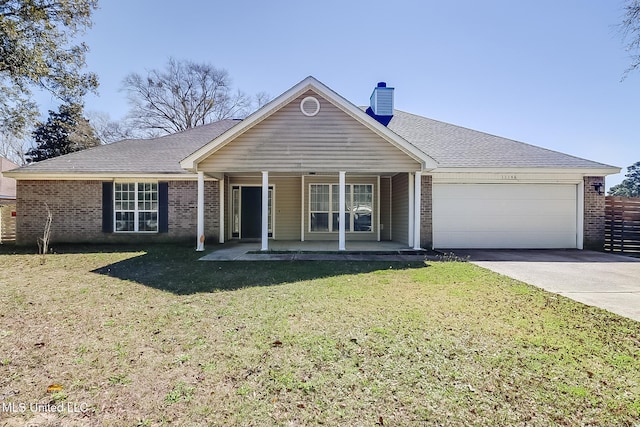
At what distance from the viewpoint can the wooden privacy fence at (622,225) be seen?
1114cm

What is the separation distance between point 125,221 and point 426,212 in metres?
11.1

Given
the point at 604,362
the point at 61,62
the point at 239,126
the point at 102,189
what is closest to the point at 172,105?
the point at 61,62

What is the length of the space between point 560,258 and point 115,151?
55.4 ft

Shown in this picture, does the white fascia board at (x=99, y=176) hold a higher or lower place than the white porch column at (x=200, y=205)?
higher

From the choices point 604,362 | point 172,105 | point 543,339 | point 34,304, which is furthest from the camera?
point 172,105

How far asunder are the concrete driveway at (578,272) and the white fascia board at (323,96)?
3.55 m

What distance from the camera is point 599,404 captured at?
2.60 meters

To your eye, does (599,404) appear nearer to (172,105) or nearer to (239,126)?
(239,126)

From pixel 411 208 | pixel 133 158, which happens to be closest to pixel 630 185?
pixel 411 208

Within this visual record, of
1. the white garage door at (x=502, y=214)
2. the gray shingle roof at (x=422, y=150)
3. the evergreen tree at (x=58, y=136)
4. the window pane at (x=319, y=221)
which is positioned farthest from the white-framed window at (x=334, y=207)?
the evergreen tree at (x=58, y=136)

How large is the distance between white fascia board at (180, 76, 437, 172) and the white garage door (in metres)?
2.02

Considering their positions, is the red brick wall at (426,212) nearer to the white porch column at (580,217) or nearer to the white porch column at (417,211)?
the white porch column at (417,211)

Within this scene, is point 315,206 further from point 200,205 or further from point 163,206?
point 163,206

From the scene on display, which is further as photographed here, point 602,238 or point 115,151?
point 115,151
